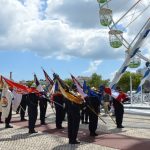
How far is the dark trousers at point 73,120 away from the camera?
1207 centimetres

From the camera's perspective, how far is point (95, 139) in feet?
42.1

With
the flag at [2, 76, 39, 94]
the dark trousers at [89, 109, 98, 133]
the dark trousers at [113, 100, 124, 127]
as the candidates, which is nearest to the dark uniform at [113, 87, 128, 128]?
the dark trousers at [113, 100, 124, 127]

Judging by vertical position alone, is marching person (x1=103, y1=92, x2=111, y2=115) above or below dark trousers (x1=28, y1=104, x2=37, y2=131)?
above

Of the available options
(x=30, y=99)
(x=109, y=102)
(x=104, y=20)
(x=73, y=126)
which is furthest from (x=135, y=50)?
(x=73, y=126)

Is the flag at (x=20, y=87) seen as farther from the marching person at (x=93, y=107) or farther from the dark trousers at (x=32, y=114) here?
the marching person at (x=93, y=107)

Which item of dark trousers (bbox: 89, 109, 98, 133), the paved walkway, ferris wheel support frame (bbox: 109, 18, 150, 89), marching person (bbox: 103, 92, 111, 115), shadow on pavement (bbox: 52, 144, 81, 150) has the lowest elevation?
shadow on pavement (bbox: 52, 144, 81, 150)

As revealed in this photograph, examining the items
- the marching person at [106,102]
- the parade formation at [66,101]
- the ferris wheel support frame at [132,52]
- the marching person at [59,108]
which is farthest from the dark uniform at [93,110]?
the ferris wheel support frame at [132,52]

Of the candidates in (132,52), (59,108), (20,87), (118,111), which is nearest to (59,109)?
(59,108)

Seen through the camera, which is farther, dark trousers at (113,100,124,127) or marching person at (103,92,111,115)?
Answer: marching person at (103,92,111,115)

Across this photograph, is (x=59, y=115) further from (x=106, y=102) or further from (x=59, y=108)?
(x=106, y=102)

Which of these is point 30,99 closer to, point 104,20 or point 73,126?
point 73,126

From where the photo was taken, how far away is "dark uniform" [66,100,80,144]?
1205cm

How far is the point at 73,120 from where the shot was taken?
1221 centimetres

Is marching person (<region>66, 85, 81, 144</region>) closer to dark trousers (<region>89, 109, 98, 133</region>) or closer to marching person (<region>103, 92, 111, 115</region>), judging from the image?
dark trousers (<region>89, 109, 98, 133</region>)
